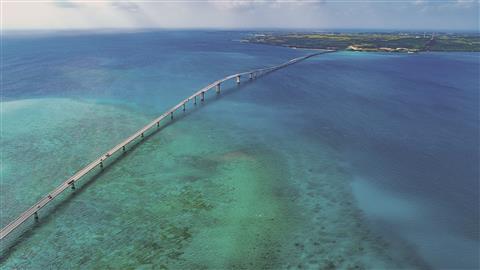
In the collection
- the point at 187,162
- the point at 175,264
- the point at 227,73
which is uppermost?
the point at 227,73

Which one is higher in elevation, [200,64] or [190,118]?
[200,64]

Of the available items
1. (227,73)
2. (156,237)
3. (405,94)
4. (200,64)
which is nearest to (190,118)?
(156,237)

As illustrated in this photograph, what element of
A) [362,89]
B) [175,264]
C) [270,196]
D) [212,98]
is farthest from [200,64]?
[175,264]

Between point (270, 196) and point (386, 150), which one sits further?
point (386, 150)

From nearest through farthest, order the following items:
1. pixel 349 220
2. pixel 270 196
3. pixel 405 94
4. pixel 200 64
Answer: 1. pixel 349 220
2. pixel 270 196
3. pixel 405 94
4. pixel 200 64

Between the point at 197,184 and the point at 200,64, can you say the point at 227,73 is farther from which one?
the point at 197,184

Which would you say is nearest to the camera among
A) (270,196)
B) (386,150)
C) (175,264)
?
(175,264)
